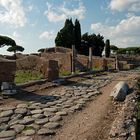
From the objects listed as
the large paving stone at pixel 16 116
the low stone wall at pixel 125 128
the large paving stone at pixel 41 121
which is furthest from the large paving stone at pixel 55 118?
the low stone wall at pixel 125 128

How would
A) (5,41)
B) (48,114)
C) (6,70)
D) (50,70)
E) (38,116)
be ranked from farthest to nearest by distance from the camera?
(5,41), (50,70), (6,70), (48,114), (38,116)

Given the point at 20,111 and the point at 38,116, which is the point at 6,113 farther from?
the point at 38,116

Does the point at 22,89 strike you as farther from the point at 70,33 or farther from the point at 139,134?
the point at 70,33

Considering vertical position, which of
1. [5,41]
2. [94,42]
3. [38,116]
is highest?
[94,42]

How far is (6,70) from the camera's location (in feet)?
35.5

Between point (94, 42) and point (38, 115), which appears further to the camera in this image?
point (94, 42)

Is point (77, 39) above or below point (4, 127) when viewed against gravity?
above

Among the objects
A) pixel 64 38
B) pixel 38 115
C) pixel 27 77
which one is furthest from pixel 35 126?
pixel 64 38

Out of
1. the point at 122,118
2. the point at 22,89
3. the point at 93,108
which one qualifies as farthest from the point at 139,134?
the point at 22,89

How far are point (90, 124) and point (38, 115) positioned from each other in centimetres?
139

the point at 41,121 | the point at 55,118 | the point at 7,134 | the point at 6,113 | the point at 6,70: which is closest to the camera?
the point at 7,134

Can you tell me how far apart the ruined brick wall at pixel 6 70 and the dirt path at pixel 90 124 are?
3301 mm

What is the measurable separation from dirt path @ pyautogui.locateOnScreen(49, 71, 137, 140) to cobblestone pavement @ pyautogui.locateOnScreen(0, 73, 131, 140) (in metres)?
0.24

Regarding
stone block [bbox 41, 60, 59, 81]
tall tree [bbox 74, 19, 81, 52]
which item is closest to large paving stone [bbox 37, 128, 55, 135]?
stone block [bbox 41, 60, 59, 81]
